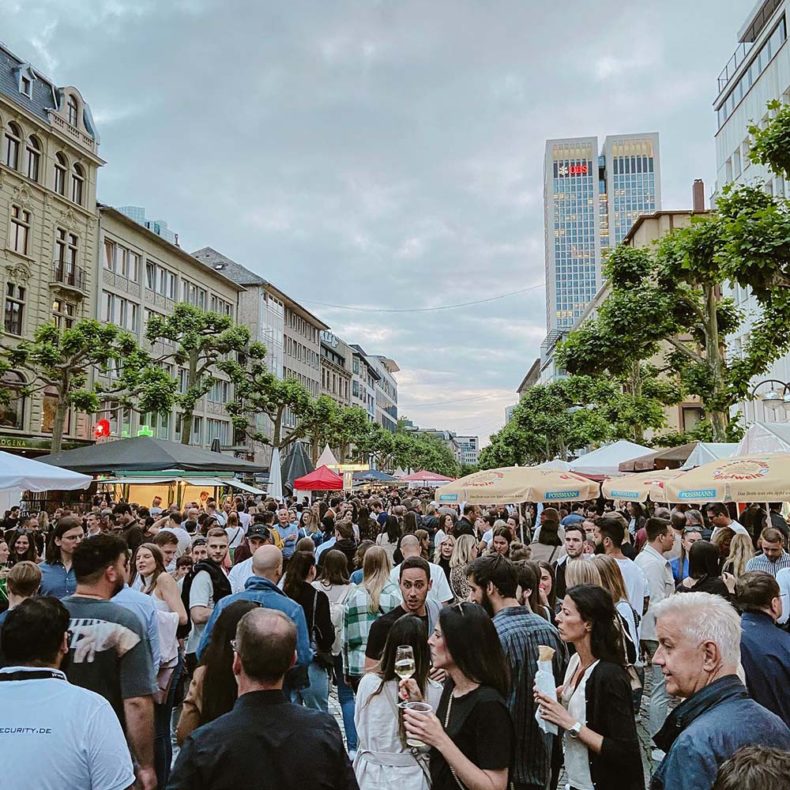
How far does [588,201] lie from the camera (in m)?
186

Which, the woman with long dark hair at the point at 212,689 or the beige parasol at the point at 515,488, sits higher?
the beige parasol at the point at 515,488

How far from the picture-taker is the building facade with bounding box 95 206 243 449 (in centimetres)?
4334

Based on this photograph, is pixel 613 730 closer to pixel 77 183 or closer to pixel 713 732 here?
pixel 713 732

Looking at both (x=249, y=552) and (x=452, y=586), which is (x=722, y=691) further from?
(x=249, y=552)

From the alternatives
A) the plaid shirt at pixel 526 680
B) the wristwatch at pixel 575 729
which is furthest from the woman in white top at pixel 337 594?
the wristwatch at pixel 575 729

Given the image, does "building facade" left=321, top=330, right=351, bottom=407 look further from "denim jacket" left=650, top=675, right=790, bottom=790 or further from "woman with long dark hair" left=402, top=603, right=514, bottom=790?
"denim jacket" left=650, top=675, right=790, bottom=790

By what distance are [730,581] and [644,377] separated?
29.7 metres

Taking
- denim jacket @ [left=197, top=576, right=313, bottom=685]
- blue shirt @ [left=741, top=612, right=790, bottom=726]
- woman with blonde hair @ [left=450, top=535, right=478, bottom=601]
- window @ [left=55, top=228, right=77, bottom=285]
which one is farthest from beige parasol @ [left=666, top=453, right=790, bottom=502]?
window @ [left=55, top=228, right=77, bottom=285]

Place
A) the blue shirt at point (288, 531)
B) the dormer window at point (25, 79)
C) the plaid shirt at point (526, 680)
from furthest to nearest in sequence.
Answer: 1. the dormer window at point (25, 79)
2. the blue shirt at point (288, 531)
3. the plaid shirt at point (526, 680)

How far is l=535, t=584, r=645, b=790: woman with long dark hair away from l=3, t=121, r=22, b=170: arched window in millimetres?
38898

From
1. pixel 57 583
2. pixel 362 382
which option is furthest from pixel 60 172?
pixel 362 382

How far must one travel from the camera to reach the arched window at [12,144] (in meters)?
35.0

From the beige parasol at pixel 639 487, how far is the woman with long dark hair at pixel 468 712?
32.8 ft

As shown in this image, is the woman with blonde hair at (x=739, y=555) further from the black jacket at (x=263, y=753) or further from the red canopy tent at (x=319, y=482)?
the red canopy tent at (x=319, y=482)
